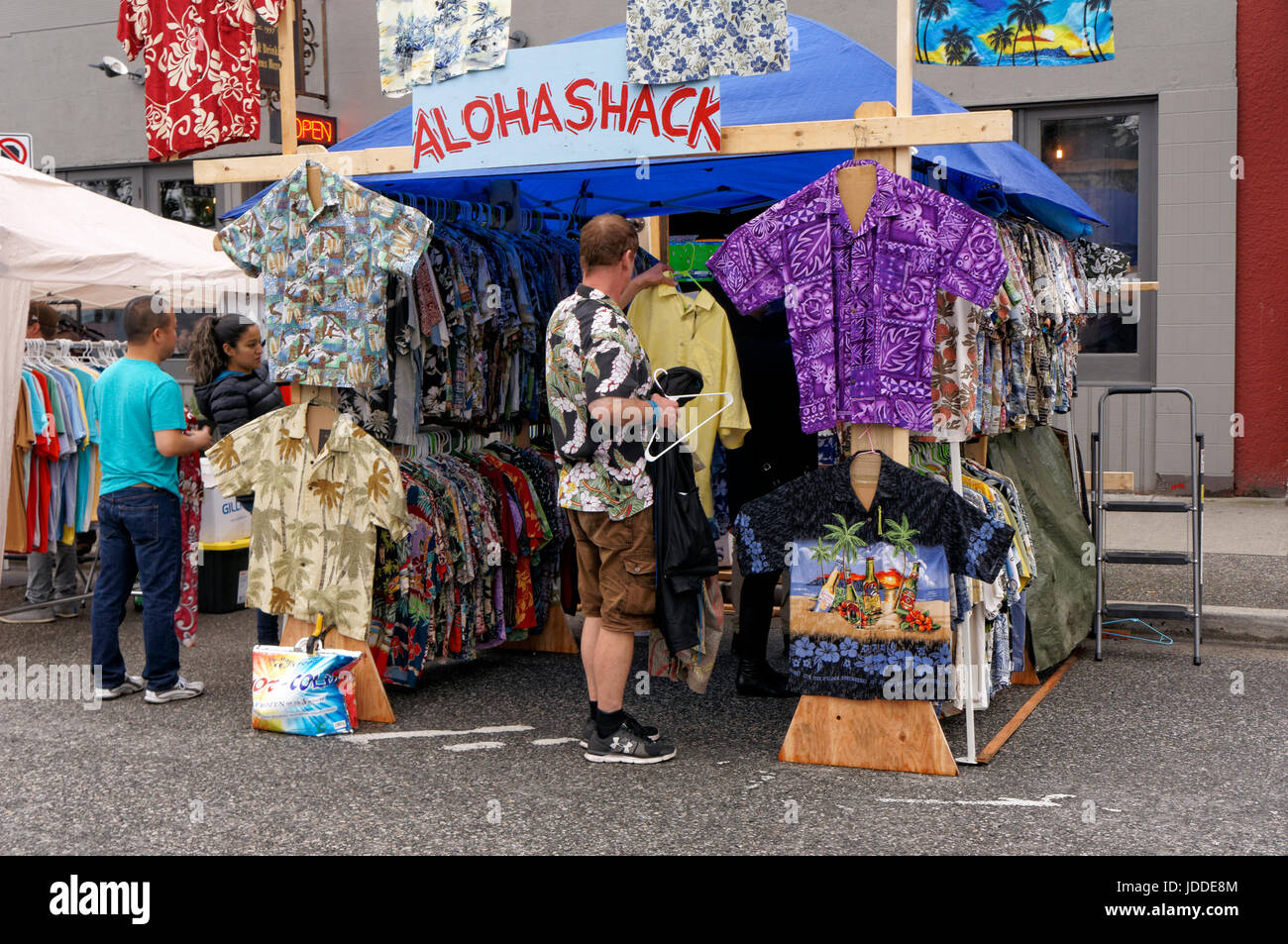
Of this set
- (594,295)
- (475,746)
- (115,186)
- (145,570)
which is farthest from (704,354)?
(115,186)

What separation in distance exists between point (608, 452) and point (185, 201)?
11.0 metres

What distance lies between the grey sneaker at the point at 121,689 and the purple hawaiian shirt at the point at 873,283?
345 cm

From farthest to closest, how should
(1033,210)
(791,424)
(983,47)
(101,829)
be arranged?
(1033,210) → (791,424) → (983,47) → (101,829)

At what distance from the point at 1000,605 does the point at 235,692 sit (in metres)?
3.53

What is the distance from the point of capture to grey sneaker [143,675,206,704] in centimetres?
585

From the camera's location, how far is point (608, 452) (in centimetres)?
472

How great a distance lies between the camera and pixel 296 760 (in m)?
4.97

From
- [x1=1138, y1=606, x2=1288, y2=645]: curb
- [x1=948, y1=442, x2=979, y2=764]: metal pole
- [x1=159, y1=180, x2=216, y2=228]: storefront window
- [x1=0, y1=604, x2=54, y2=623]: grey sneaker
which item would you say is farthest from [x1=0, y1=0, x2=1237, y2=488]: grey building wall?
[x1=0, y1=604, x2=54, y2=623]: grey sneaker

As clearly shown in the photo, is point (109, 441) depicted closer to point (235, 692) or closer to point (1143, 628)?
point (235, 692)

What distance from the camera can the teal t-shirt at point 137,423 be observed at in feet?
18.6

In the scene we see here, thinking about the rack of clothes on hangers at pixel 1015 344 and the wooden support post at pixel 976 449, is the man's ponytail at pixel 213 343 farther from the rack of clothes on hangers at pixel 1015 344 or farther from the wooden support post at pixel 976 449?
the wooden support post at pixel 976 449

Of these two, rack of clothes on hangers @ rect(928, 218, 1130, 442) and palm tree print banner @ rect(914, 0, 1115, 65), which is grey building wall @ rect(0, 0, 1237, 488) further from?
palm tree print banner @ rect(914, 0, 1115, 65)

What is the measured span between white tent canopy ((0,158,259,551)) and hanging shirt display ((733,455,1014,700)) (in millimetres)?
4526

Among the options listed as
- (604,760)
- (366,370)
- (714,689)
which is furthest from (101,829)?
(714,689)
